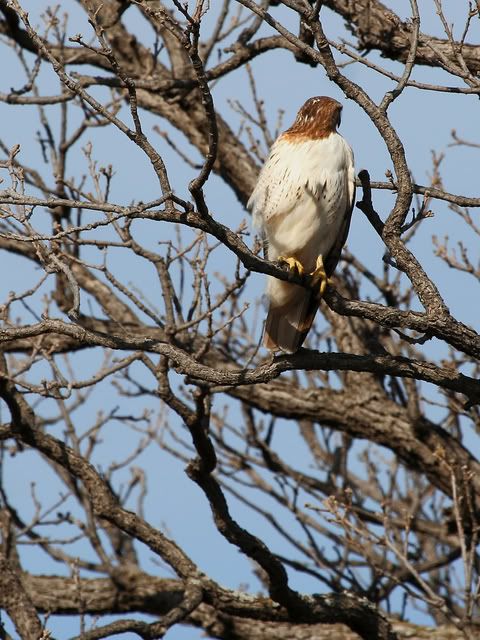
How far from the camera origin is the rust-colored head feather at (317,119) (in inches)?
199

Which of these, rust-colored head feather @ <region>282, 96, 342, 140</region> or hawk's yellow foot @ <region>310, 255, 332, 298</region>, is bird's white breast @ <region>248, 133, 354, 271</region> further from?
hawk's yellow foot @ <region>310, 255, 332, 298</region>

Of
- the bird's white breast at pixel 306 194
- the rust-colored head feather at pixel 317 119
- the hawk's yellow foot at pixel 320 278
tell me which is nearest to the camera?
the hawk's yellow foot at pixel 320 278

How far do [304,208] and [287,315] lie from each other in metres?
0.65

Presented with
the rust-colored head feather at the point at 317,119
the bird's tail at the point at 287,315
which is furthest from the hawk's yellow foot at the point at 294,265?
the rust-colored head feather at the point at 317,119

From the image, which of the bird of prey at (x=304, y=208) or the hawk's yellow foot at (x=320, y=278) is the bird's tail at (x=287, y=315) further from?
the hawk's yellow foot at (x=320, y=278)

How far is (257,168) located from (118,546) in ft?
9.30

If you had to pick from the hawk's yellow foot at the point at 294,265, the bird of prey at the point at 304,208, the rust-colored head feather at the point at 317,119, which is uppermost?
the rust-colored head feather at the point at 317,119

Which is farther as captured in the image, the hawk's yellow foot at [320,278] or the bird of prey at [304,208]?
the bird of prey at [304,208]

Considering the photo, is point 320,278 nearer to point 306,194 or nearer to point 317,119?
point 306,194

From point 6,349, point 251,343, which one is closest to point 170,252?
point 6,349

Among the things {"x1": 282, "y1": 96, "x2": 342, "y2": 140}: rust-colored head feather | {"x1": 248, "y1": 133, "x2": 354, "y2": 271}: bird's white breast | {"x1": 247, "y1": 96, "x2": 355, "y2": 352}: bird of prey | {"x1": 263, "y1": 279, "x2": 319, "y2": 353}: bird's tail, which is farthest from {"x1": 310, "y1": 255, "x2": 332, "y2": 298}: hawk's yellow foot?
{"x1": 282, "y1": 96, "x2": 342, "y2": 140}: rust-colored head feather

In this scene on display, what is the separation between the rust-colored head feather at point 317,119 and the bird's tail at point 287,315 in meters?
0.77

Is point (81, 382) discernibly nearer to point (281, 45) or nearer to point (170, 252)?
point (170, 252)

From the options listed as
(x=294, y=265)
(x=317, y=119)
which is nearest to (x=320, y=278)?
(x=294, y=265)
